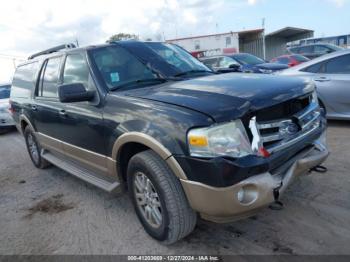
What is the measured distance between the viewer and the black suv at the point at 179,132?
7.82 feet

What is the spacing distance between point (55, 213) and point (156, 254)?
1.66 m

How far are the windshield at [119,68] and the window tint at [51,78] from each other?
0.94 metres

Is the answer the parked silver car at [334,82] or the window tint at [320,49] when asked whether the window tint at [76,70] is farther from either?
the window tint at [320,49]

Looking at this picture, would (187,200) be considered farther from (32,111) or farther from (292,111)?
(32,111)

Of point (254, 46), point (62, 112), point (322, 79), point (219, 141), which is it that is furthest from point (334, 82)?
point (254, 46)

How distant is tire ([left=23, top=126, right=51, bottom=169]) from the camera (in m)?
5.51

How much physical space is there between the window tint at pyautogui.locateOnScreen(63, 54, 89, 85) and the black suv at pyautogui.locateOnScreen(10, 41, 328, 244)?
0.04 ft

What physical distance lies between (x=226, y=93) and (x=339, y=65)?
4443 mm

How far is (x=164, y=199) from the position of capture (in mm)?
2668

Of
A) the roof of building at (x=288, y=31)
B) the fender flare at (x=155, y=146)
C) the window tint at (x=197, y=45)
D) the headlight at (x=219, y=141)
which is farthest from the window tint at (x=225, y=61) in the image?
the roof of building at (x=288, y=31)

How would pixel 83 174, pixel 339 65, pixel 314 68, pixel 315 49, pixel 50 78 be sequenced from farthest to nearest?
pixel 315 49 < pixel 314 68 < pixel 339 65 < pixel 50 78 < pixel 83 174

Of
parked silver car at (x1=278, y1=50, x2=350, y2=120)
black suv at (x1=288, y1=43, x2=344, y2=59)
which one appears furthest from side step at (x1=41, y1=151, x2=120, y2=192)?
black suv at (x1=288, y1=43, x2=344, y2=59)

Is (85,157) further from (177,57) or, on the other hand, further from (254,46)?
(254,46)

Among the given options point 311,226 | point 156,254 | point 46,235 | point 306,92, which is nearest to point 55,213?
point 46,235
